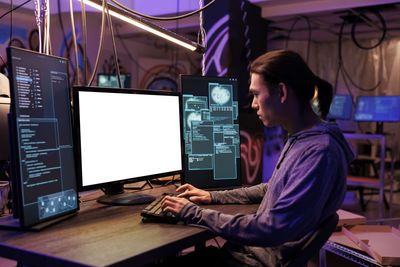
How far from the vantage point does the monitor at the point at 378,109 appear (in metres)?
5.16

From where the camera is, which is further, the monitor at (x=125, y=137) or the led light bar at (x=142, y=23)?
the led light bar at (x=142, y=23)

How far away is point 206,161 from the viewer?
1.95 m

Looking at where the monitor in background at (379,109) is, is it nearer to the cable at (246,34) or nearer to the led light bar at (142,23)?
the cable at (246,34)

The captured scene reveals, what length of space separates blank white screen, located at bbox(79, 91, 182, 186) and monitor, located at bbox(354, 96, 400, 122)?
4316 mm

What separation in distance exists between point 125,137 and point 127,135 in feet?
0.05

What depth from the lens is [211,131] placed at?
1.97 meters

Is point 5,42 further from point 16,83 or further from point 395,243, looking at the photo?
point 395,243

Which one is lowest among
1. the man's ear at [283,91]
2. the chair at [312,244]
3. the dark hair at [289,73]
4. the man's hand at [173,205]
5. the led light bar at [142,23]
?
the chair at [312,244]

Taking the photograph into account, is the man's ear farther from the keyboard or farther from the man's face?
the keyboard

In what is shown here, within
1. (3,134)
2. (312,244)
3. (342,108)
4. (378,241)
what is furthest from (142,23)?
(342,108)

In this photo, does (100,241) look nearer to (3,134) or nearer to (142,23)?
(3,134)

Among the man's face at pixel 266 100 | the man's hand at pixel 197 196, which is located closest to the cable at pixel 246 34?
the man's hand at pixel 197 196

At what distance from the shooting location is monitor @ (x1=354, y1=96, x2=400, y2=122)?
5.16 meters

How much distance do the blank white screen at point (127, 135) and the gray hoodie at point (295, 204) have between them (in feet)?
1.28
